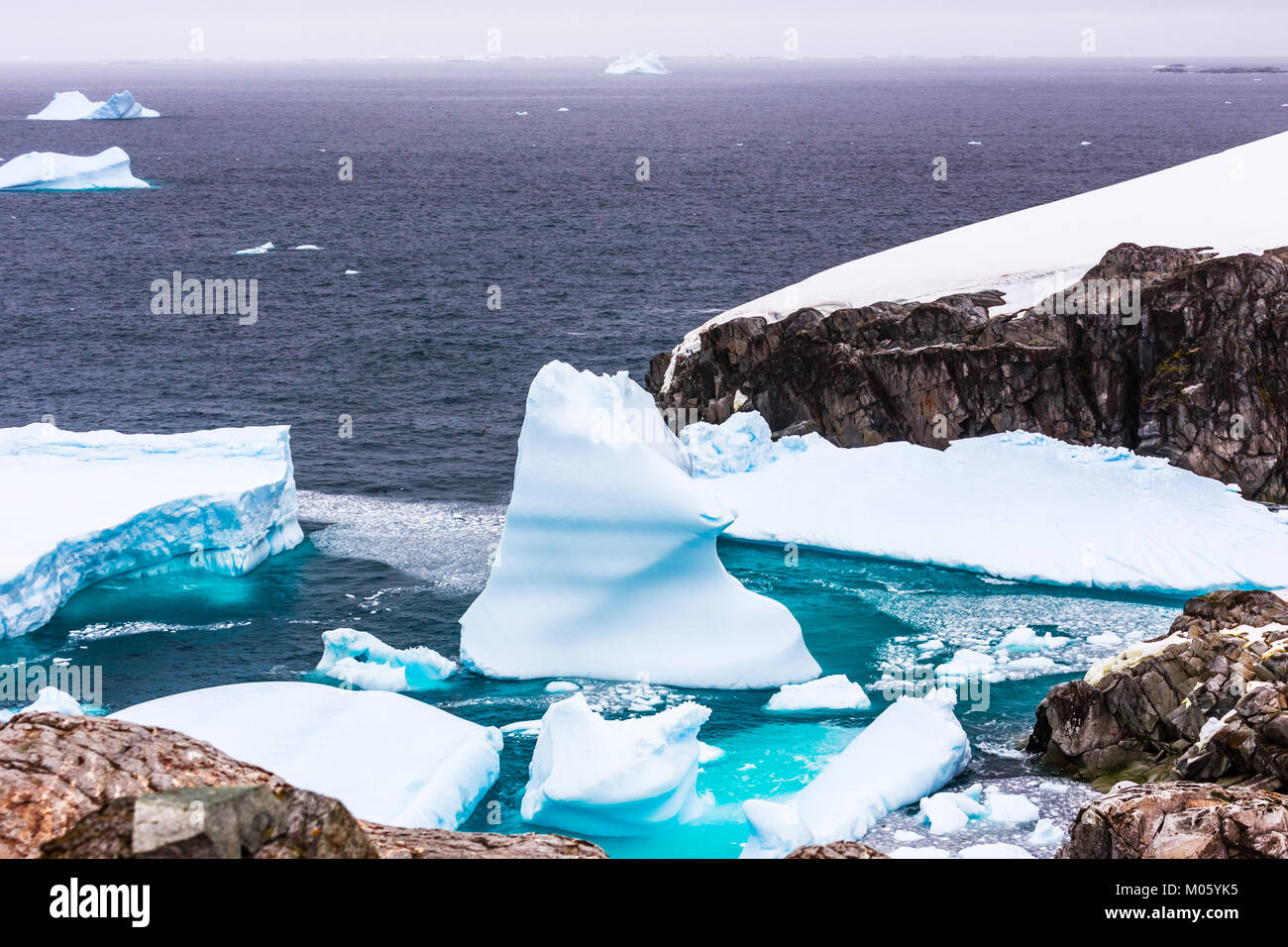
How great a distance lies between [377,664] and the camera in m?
29.8

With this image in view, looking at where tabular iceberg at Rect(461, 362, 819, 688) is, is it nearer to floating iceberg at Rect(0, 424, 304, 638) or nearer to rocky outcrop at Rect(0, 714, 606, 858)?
floating iceberg at Rect(0, 424, 304, 638)

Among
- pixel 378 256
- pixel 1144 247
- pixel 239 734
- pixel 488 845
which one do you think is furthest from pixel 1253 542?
pixel 378 256

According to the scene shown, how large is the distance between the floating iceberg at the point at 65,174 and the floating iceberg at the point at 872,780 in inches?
4037

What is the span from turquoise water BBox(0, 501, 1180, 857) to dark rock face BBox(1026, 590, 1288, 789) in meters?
0.90

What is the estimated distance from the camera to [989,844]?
68.3 ft

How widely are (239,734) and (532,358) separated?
38.1m

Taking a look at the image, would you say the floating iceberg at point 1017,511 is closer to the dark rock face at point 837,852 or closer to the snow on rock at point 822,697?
the snow on rock at point 822,697

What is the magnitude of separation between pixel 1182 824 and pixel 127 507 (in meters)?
27.8

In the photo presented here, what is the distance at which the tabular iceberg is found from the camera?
98.1 feet

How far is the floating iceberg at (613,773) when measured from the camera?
22.6m

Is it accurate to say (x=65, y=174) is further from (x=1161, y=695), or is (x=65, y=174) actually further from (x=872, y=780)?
(x=1161, y=695)

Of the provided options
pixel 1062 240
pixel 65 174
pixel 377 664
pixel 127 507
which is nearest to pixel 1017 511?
pixel 1062 240

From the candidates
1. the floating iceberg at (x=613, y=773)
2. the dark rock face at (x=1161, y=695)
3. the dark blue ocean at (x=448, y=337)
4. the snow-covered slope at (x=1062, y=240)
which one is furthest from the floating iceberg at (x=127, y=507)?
the dark rock face at (x=1161, y=695)

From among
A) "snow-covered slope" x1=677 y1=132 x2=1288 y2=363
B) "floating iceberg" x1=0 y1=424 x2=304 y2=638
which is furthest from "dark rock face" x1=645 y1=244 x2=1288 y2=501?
"floating iceberg" x1=0 y1=424 x2=304 y2=638
